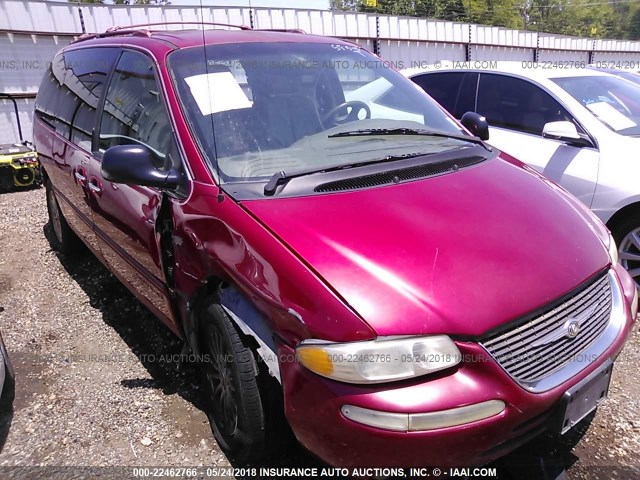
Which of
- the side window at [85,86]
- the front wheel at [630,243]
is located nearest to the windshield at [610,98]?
the front wheel at [630,243]

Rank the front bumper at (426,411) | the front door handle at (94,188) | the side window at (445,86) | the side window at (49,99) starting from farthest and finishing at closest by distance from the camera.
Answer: the side window at (445,86) → the side window at (49,99) → the front door handle at (94,188) → the front bumper at (426,411)

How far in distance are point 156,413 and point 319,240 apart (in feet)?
5.01

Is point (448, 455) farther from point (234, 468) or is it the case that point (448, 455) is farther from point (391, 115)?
point (391, 115)

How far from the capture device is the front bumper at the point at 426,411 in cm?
158

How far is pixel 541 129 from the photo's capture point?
169 inches

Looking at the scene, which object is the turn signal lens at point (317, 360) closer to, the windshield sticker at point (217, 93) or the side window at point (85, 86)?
the windshield sticker at point (217, 93)

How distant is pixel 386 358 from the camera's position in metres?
1.59

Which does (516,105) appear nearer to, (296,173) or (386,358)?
(296,173)

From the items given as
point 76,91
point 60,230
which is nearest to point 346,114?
point 76,91

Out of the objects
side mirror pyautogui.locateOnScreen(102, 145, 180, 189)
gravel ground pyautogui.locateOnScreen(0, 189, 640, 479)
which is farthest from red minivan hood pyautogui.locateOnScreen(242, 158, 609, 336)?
gravel ground pyautogui.locateOnScreen(0, 189, 640, 479)

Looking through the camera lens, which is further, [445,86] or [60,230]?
[445,86]

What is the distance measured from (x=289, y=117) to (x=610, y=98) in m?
3.25

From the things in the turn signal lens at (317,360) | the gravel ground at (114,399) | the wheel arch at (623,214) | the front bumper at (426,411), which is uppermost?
the turn signal lens at (317,360)

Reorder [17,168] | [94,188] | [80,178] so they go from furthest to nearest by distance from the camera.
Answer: [17,168] < [80,178] < [94,188]
